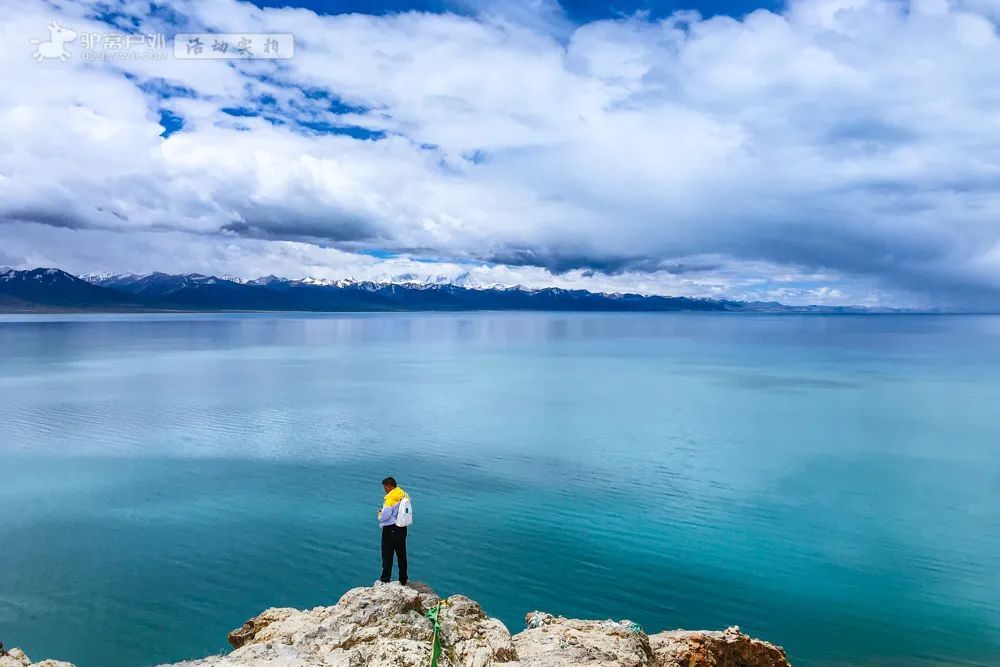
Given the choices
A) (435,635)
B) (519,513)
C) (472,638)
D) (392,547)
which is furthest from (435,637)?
(519,513)

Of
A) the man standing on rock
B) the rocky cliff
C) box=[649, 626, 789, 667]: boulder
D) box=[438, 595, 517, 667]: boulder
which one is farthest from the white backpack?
box=[649, 626, 789, 667]: boulder

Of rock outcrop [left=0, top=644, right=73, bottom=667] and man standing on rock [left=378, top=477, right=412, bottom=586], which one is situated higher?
man standing on rock [left=378, top=477, right=412, bottom=586]

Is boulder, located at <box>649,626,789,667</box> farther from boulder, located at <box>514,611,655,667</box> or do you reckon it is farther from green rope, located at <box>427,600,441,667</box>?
green rope, located at <box>427,600,441,667</box>

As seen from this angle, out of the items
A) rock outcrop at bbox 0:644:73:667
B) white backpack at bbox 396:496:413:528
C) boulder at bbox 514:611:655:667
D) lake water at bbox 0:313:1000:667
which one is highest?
white backpack at bbox 396:496:413:528

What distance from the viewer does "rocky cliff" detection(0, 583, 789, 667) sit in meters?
7.58

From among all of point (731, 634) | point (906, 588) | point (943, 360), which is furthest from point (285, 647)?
point (943, 360)

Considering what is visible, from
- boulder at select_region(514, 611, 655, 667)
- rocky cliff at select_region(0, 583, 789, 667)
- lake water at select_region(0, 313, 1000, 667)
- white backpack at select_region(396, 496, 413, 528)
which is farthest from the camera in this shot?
lake water at select_region(0, 313, 1000, 667)

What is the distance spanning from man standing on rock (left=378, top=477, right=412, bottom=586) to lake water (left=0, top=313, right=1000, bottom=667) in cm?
256

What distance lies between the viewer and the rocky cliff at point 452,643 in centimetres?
758

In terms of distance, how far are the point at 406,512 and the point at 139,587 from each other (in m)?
6.27

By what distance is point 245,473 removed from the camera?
21875 mm

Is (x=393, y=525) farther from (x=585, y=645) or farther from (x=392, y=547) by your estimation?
(x=585, y=645)

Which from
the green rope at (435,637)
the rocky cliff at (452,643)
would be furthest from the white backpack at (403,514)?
the green rope at (435,637)

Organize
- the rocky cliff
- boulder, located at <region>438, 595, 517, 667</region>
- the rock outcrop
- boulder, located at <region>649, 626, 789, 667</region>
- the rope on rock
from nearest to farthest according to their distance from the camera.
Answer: the rope on rock → the rocky cliff → boulder, located at <region>438, 595, 517, 667</region> → the rock outcrop → boulder, located at <region>649, 626, 789, 667</region>
